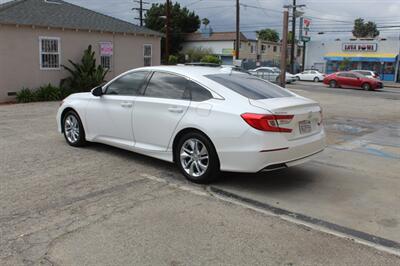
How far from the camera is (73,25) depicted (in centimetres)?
1866

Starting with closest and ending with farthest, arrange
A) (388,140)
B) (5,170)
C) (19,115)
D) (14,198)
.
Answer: (14,198) → (5,170) → (388,140) → (19,115)

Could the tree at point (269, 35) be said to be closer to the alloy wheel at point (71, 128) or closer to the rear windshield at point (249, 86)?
the alloy wheel at point (71, 128)

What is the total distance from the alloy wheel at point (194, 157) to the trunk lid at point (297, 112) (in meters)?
0.92

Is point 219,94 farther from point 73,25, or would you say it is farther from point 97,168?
point 73,25

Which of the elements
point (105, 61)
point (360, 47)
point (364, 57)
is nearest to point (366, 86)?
point (105, 61)

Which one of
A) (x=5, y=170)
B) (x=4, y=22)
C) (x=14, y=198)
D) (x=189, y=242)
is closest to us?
(x=189, y=242)

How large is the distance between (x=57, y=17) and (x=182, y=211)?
16195 millimetres

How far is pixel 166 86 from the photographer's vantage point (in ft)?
21.2

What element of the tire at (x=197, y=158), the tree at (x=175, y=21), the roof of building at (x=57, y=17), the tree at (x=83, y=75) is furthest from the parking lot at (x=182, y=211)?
the tree at (x=175, y=21)

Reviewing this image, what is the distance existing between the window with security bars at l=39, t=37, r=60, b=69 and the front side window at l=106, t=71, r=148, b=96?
11.8 metres

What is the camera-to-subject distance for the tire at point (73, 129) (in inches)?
304

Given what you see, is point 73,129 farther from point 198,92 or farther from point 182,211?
point 182,211

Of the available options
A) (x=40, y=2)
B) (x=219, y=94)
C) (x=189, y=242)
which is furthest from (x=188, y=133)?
(x=40, y=2)

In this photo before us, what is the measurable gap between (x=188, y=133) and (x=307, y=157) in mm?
1636
